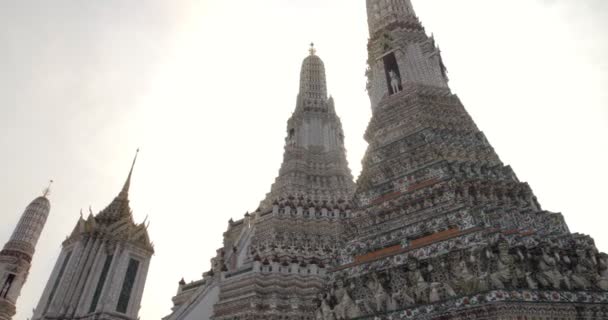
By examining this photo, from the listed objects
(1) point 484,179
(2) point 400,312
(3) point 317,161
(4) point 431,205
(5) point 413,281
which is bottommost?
(2) point 400,312

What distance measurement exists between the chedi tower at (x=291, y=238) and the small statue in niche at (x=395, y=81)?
6.95 meters

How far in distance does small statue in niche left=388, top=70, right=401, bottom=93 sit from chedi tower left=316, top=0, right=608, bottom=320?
1.42 metres

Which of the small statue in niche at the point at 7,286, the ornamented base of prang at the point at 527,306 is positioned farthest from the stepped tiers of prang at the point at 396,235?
the small statue in niche at the point at 7,286

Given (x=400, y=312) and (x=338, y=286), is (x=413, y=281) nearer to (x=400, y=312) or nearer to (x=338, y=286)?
(x=400, y=312)

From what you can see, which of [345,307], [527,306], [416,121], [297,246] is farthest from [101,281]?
[527,306]

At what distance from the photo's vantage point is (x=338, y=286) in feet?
33.5

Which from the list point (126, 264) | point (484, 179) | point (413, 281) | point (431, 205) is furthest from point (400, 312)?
point (126, 264)

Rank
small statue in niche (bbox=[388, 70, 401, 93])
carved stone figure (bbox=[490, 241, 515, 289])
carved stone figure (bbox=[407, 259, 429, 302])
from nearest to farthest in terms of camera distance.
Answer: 1. carved stone figure (bbox=[490, 241, 515, 289])
2. carved stone figure (bbox=[407, 259, 429, 302])
3. small statue in niche (bbox=[388, 70, 401, 93])

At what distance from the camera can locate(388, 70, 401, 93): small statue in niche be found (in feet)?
53.7

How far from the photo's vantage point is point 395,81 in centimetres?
1658

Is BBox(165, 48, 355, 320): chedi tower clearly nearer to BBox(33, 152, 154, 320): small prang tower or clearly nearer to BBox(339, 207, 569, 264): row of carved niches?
BBox(339, 207, 569, 264): row of carved niches

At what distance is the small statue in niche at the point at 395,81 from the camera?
16.4m

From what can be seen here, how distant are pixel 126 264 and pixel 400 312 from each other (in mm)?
26660

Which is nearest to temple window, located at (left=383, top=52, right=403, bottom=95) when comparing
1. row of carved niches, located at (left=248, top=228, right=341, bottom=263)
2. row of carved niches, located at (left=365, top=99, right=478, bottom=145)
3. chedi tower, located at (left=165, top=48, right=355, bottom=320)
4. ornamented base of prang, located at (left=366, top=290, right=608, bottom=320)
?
row of carved niches, located at (left=365, top=99, right=478, bottom=145)
